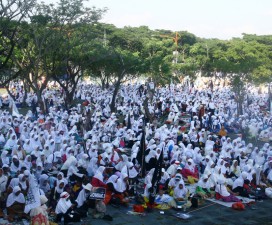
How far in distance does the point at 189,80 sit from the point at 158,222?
37730mm

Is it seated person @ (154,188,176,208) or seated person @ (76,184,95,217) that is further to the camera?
seated person @ (154,188,176,208)

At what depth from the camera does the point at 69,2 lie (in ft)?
68.2

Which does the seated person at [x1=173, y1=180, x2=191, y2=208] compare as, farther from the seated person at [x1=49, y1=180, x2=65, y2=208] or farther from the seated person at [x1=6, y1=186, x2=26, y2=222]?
the seated person at [x1=6, y1=186, x2=26, y2=222]

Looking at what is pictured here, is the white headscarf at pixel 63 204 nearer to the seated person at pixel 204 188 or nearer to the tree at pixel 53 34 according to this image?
the seated person at pixel 204 188

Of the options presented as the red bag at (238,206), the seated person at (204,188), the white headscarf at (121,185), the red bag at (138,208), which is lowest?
the red bag at (238,206)

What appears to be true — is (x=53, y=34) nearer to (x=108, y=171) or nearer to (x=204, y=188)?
(x=108, y=171)

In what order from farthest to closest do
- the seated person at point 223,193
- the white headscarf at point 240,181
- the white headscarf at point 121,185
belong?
the white headscarf at point 240,181
the seated person at point 223,193
the white headscarf at point 121,185

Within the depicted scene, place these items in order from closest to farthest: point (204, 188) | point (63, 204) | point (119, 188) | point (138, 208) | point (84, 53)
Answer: point (63, 204)
point (138, 208)
point (119, 188)
point (204, 188)
point (84, 53)

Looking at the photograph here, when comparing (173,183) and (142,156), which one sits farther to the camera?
(142,156)

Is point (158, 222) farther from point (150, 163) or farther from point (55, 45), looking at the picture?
point (55, 45)

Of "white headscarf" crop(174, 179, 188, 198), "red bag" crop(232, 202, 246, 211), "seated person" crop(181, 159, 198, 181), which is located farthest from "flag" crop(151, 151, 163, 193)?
"red bag" crop(232, 202, 246, 211)

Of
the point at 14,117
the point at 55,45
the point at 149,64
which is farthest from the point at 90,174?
the point at 149,64

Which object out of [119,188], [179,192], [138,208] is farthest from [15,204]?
[179,192]

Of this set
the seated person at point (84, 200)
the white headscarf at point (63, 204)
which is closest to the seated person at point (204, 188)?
the seated person at point (84, 200)
